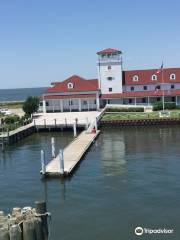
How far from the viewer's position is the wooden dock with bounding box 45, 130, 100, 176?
30375 mm

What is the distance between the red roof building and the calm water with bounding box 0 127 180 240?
26234 mm

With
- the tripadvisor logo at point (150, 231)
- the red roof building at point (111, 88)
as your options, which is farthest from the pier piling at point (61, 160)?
the red roof building at point (111, 88)

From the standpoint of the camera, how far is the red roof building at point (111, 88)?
70.0 metres

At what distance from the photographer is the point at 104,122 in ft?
191

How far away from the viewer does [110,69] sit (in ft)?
237

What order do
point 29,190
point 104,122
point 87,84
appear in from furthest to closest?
point 87,84 < point 104,122 < point 29,190

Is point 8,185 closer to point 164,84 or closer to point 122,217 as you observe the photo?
point 122,217

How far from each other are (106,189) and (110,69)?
4758 centimetres

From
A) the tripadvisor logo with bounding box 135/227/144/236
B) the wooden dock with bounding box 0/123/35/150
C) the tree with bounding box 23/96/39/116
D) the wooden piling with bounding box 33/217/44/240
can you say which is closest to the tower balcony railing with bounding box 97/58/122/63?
the tree with bounding box 23/96/39/116

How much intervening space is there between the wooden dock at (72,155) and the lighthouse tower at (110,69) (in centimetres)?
2333

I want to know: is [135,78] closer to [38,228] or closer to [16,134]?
[16,134]

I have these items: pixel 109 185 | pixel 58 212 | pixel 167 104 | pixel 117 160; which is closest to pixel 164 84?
pixel 167 104

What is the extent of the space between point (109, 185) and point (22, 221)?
14.0 meters

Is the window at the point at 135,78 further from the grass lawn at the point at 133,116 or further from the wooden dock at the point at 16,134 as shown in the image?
the wooden dock at the point at 16,134
